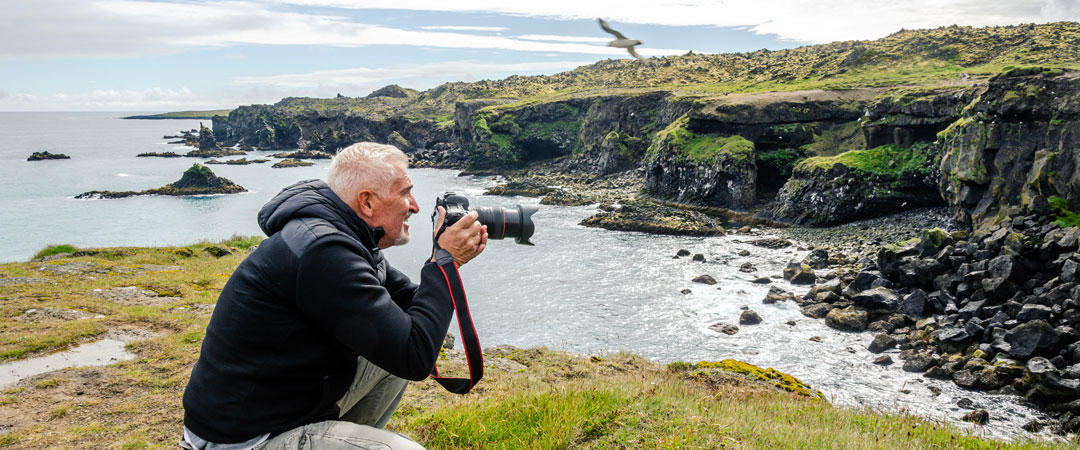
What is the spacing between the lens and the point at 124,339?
976cm

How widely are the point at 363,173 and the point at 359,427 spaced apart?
1.29m

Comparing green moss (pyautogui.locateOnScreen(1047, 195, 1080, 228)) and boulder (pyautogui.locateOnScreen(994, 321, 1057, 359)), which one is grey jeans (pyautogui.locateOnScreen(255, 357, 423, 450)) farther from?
green moss (pyautogui.locateOnScreen(1047, 195, 1080, 228))

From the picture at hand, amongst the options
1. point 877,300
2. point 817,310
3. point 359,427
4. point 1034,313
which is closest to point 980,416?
point 1034,313

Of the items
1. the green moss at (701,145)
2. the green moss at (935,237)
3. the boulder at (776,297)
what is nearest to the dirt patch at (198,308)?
the boulder at (776,297)

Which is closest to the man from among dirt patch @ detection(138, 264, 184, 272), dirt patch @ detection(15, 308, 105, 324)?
dirt patch @ detection(15, 308, 105, 324)

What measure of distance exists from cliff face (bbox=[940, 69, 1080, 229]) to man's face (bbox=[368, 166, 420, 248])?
3096 cm

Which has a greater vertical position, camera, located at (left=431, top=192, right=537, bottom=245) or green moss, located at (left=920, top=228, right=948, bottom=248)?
camera, located at (left=431, top=192, right=537, bottom=245)

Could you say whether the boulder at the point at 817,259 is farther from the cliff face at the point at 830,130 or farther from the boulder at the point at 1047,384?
Result: the boulder at the point at 1047,384

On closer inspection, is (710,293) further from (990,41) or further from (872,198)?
(990,41)

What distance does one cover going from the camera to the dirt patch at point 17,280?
13664 mm

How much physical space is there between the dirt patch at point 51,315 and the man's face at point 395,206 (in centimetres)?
1092

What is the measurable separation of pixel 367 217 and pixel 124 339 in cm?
927

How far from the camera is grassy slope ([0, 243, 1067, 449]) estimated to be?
15.3ft

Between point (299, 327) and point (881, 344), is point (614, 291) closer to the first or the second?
point (881, 344)
